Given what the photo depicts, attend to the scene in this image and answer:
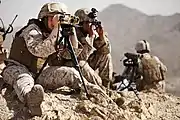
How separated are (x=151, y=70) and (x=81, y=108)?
3519 millimetres

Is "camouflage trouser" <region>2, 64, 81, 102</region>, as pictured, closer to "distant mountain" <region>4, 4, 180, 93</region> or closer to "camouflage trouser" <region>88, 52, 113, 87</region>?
"camouflage trouser" <region>88, 52, 113, 87</region>

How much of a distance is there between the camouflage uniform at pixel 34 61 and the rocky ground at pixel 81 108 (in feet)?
0.45

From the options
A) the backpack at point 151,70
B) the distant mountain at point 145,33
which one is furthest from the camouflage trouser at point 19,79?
the distant mountain at point 145,33

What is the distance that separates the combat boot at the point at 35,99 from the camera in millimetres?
3989

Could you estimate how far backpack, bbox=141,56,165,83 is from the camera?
7.89 m

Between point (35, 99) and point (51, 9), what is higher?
point (51, 9)

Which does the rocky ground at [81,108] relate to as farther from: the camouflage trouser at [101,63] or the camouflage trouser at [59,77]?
the camouflage trouser at [101,63]

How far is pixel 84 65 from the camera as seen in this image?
552cm

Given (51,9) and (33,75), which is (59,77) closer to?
(33,75)

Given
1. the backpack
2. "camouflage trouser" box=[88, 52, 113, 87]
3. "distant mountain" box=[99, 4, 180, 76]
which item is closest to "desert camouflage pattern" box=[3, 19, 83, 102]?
"camouflage trouser" box=[88, 52, 113, 87]

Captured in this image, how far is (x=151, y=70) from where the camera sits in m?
7.99

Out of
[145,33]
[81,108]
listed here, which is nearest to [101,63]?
[81,108]

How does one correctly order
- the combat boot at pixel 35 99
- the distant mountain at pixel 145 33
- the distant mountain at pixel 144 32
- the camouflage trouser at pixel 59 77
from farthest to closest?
the distant mountain at pixel 144 32
the distant mountain at pixel 145 33
the camouflage trouser at pixel 59 77
the combat boot at pixel 35 99

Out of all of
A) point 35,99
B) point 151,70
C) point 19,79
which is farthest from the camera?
point 151,70
